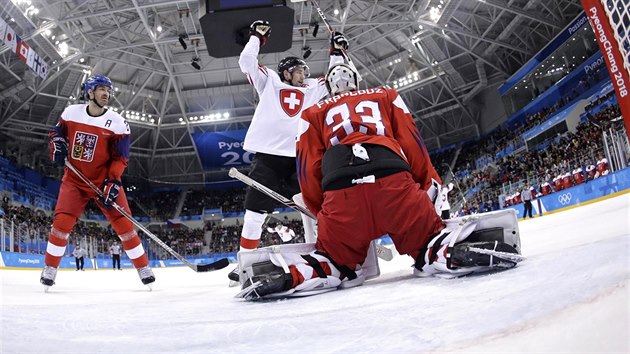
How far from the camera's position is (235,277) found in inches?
123

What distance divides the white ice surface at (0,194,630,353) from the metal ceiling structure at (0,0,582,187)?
12.4 m

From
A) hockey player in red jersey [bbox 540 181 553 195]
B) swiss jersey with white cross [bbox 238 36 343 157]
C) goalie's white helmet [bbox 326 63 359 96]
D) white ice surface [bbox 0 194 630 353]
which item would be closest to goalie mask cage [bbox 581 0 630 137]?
white ice surface [bbox 0 194 630 353]

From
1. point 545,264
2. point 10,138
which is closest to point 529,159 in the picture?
point 545,264

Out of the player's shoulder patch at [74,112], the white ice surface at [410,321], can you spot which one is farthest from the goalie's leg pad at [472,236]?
the player's shoulder patch at [74,112]

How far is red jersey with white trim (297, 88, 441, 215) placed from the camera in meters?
2.26

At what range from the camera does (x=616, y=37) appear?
1613 mm

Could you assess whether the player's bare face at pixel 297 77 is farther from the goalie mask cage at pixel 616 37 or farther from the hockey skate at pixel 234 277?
the goalie mask cage at pixel 616 37

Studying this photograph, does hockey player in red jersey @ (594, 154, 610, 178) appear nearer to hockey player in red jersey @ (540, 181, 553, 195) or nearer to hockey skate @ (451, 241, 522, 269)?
hockey player in red jersey @ (540, 181, 553, 195)

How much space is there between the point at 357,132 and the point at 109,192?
2.33 meters

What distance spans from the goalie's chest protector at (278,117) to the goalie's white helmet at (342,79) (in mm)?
1010

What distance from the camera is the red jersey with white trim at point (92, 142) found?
3771mm

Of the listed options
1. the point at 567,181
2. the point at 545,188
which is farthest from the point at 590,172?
the point at 545,188

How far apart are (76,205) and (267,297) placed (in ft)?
8.18

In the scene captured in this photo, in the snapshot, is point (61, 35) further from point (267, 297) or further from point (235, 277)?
point (267, 297)
